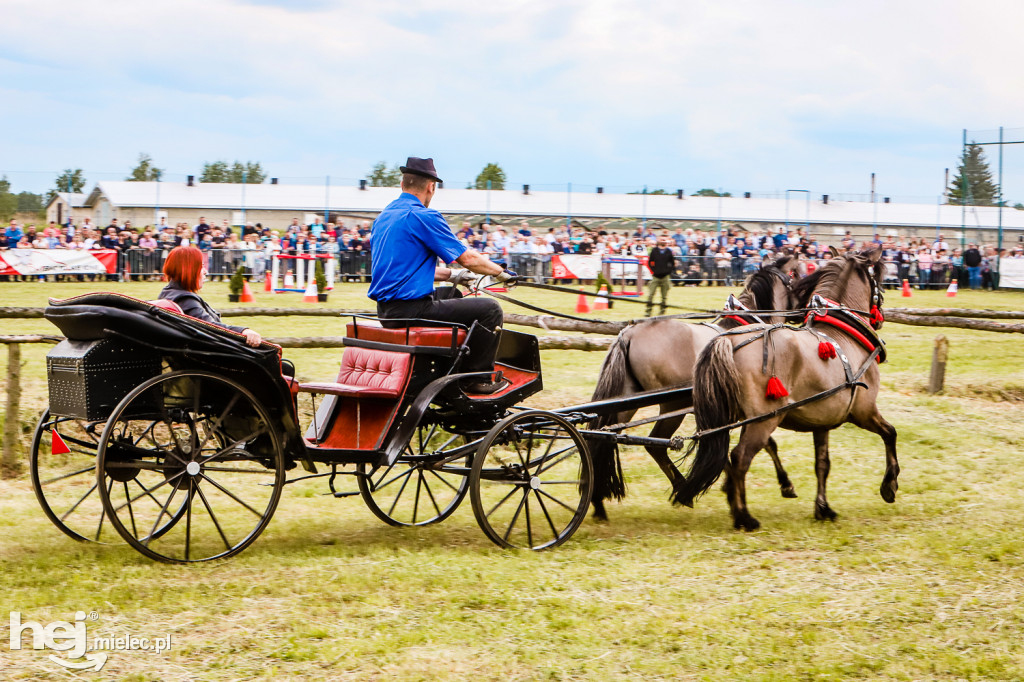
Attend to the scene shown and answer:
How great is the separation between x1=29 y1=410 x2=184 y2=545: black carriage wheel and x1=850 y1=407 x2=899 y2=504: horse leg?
15.2 ft

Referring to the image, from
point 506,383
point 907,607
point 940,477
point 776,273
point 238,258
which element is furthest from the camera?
point 238,258

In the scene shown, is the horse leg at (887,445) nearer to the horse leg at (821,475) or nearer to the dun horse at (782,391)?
the dun horse at (782,391)

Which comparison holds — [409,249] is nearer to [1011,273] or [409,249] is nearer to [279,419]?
[279,419]

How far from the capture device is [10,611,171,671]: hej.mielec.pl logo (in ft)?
12.8

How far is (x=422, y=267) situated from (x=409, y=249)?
13cm

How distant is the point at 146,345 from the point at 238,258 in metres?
20.6

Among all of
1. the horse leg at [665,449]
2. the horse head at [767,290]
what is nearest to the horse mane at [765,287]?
the horse head at [767,290]

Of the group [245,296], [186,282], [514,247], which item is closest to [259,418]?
[186,282]

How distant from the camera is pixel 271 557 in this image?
5.37 metres

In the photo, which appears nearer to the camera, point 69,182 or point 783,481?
point 783,481

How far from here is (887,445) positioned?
23.1 ft

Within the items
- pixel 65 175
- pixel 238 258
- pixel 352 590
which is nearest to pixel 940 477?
pixel 352 590

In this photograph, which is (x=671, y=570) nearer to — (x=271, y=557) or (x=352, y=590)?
(x=352, y=590)

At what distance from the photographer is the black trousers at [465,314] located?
5.72 m
